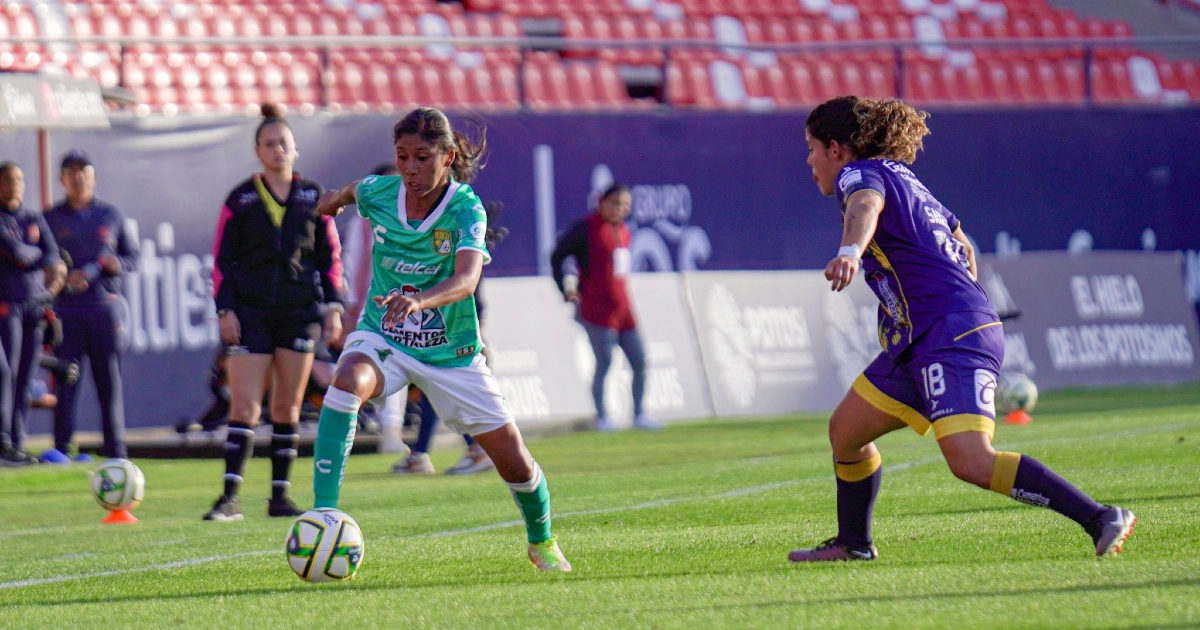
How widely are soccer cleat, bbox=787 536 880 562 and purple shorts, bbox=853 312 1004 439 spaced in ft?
1.88

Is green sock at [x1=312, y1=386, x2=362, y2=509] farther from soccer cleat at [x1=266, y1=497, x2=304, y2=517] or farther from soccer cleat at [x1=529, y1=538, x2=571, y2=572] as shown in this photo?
soccer cleat at [x1=266, y1=497, x2=304, y2=517]

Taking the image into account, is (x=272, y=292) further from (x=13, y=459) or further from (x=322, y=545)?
(x=13, y=459)

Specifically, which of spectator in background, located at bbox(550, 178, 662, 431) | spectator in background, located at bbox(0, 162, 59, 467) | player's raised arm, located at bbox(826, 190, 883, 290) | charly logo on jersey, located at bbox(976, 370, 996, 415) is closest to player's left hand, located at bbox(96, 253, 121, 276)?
spectator in background, located at bbox(0, 162, 59, 467)

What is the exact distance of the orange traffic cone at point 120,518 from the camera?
29.6 ft

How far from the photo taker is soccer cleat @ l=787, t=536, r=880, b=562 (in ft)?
20.5

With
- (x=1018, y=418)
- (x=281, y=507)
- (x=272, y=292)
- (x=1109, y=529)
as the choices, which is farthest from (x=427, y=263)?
(x=1018, y=418)

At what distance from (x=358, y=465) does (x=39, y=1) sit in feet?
28.1

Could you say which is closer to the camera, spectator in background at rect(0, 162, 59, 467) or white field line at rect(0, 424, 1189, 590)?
white field line at rect(0, 424, 1189, 590)

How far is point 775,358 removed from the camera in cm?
1677

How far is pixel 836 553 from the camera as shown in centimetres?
625

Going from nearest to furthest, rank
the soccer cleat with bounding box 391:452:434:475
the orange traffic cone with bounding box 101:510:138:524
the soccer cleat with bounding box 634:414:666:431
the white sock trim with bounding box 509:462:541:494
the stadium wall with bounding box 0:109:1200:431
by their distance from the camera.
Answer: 1. the white sock trim with bounding box 509:462:541:494
2. the orange traffic cone with bounding box 101:510:138:524
3. the soccer cleat with bounding box 391:452:434:475
4. the stadium wall with bounding box 0:109:1200:431
5. the soccer cleat with bounding box 634:414:666:431

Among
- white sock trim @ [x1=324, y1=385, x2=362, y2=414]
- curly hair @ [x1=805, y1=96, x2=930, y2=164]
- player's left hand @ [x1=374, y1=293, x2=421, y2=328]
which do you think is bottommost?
white sock trim @ [x1=324, y1=385, x2=362, y2=414]

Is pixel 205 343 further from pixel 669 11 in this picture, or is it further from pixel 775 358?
pixel 669 11

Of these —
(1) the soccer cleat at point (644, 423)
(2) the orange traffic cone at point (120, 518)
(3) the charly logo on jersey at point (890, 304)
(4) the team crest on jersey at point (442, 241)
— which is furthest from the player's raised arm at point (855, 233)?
(1) the soccer cleat at point (644, 423)
